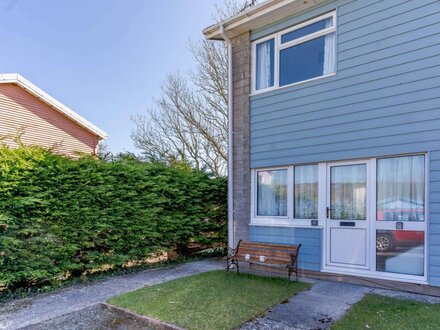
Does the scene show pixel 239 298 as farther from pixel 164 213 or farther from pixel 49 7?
pixel 49 7

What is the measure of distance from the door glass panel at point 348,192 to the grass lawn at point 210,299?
4.90 feet

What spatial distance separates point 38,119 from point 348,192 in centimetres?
1287

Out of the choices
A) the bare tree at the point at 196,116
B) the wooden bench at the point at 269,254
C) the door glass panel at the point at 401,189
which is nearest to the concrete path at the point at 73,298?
the wooden bench at the point at 269,254

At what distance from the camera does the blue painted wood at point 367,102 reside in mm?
4766

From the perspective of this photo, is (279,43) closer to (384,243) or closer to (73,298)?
(384,243)

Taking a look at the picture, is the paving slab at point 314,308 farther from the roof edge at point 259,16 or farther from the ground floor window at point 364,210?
the roof edge at point 259,16

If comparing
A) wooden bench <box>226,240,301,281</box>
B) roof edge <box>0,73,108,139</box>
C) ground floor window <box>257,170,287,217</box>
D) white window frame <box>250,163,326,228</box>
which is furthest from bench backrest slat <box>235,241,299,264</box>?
roof edge <box>0,73,108,139</box>

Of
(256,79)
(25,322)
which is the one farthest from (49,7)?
(25,322)

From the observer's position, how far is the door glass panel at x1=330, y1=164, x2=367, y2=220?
5.48 meters

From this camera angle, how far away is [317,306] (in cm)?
440

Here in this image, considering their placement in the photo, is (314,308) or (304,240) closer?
(314,308)

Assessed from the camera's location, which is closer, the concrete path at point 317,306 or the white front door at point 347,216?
the concrete path at point 317,306

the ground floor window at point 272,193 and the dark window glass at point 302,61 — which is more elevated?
the dark window glass at point 302,61

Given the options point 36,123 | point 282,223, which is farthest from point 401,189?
point 36,123
